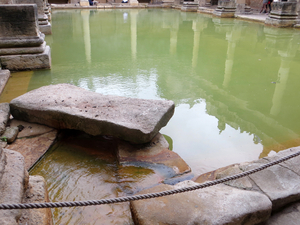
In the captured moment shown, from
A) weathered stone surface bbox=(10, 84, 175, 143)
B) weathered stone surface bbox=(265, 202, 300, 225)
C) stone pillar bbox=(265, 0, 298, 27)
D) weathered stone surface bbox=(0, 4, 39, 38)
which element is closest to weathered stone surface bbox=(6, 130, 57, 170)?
weathered stone surface bbox=(10, 84, 175, 143)

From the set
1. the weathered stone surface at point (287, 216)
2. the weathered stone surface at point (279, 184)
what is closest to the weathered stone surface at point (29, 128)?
the weathered stone surface at point (279, 184)

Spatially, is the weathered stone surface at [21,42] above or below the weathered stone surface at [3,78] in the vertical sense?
above

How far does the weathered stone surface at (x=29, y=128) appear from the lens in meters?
2.79

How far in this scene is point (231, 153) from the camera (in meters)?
2.81

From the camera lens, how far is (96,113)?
2654 millimetres

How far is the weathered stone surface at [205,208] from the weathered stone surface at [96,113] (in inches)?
32.1

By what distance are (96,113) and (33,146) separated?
2.32ft

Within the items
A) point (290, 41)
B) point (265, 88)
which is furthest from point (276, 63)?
point (290, 41)

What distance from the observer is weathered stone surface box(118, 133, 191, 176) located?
7.92ft

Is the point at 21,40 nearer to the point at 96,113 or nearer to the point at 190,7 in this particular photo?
the point at 96,113

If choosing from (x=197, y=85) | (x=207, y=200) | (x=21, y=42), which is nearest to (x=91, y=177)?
(x=207, y=200)

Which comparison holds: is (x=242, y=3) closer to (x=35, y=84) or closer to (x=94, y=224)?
(x=35, y=84)

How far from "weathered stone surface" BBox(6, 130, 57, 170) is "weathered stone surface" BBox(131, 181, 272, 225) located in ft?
4.09

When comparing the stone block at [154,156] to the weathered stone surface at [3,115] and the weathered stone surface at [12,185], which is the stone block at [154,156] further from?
the weathered stone surface at [3,115]
